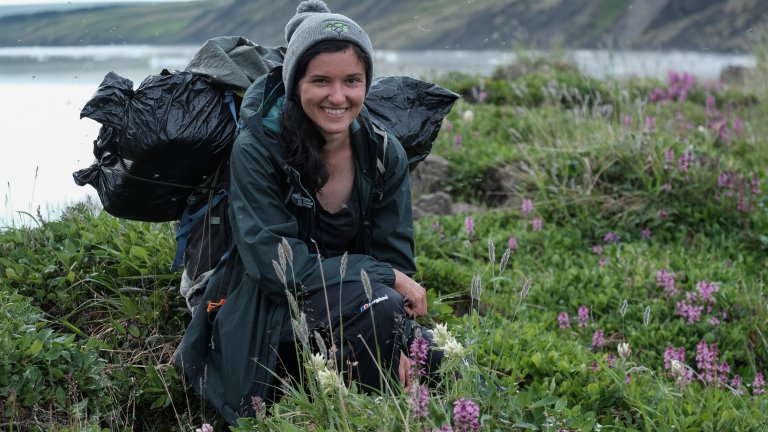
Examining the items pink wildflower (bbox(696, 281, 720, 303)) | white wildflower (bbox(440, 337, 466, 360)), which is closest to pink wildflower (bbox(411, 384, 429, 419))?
white wildflower (bbox(440, 337, 466, 360))

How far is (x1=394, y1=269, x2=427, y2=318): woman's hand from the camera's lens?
3.89 metres

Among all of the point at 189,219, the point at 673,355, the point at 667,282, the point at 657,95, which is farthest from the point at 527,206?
the point at 657,95

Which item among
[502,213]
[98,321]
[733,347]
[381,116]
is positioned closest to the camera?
[381,116]

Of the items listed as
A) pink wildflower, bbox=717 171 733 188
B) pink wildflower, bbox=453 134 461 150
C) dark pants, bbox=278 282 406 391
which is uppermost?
dark pants, bbox=278 282 406 391

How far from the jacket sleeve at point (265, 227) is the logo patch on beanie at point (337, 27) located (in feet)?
1.71

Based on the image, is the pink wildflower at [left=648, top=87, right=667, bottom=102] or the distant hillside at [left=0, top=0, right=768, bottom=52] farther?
the distant hillside at [left=0, top=0, right=768, bottom=52]

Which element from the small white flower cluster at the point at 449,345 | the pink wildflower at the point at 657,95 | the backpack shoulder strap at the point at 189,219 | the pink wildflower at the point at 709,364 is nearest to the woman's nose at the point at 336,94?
the backpack shoulder strap at the point at 189,219

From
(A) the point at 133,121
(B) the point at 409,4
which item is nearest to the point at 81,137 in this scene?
(A) the point at 133,121

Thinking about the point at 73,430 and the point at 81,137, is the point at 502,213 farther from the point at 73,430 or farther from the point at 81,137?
the point at 73,430

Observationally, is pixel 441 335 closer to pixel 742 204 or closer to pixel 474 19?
pixel 742 204

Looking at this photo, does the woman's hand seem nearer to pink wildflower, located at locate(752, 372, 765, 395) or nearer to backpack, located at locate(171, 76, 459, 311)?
backpack, located at locate(171, 76, 459, 311)

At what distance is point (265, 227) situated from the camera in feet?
11.9

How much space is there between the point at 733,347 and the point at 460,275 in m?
1.67

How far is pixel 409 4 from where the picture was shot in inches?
3233
